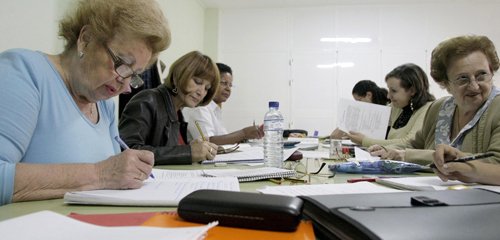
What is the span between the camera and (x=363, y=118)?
239 centimetres

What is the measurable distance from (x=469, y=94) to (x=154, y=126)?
1.48 m

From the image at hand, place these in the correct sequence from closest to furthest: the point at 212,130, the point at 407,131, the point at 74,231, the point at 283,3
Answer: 1. the point at 74,231
2. the point at 407,131
3. the point at 212,130
4. the point at 283,3

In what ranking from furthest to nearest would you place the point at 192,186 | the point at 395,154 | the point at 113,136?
the point at 395,154 < the point at 113,136 < the point at 192,186

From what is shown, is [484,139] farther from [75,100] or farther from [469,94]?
[75,100]

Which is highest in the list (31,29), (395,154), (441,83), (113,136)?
(31,29)

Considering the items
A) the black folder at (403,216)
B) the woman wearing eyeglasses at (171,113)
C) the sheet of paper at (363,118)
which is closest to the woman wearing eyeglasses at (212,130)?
the woman wearing eyeglasses at (171,113)

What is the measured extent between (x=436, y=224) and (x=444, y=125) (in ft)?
4.48

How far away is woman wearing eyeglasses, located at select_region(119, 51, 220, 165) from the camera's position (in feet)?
4.63

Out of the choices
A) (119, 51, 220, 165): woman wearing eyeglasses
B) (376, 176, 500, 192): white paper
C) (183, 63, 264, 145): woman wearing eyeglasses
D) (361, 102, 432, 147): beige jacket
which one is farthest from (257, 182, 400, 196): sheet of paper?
(183, 63, 264, 145): woman wearing eyeglasses

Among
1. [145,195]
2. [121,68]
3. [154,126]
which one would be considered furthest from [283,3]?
[145,195]

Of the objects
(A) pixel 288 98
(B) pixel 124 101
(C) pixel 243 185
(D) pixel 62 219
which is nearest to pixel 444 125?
(C) pixel 243 185

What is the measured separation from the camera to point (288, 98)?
5371mm

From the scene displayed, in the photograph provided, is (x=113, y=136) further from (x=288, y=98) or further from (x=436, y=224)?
(x=288, y=98)

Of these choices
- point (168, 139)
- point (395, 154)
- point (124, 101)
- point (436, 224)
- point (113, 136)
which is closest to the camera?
point (436, 224)
